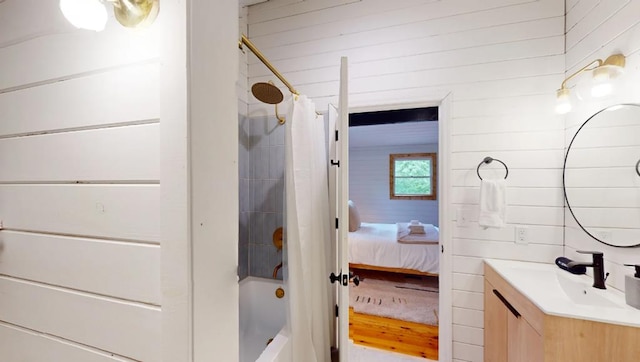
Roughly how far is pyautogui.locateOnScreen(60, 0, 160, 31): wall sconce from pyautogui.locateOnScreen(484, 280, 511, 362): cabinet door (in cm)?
208

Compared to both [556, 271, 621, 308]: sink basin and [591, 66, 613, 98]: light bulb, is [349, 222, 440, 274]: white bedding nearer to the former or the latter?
[556, 271, 621, 308]: sink basin

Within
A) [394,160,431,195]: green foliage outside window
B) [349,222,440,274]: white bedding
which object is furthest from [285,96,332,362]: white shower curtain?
[394,160,431,195]: green foliage outside window

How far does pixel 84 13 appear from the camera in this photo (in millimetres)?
514

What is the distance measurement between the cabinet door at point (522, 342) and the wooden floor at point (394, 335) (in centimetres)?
88

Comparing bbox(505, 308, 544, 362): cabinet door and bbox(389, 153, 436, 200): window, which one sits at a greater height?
bbox(389, 153, 436, 200): window

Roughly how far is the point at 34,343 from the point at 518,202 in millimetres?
2482

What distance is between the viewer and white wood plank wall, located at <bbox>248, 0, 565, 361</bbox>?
1.62 metres

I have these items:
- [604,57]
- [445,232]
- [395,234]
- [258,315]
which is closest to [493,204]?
[445,232]

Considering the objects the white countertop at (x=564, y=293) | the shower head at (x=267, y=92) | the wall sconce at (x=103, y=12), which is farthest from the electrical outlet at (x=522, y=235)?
the wall sconce at (x=103, y=12)

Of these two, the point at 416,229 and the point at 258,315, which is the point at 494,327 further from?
the point at 416,229

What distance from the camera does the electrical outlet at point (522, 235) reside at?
1638 millimetres

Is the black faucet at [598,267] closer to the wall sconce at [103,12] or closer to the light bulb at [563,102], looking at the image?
the light bulb at [563,102]

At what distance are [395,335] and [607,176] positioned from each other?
2.03 meters

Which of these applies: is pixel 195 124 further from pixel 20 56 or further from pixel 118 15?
pixel 20 56
